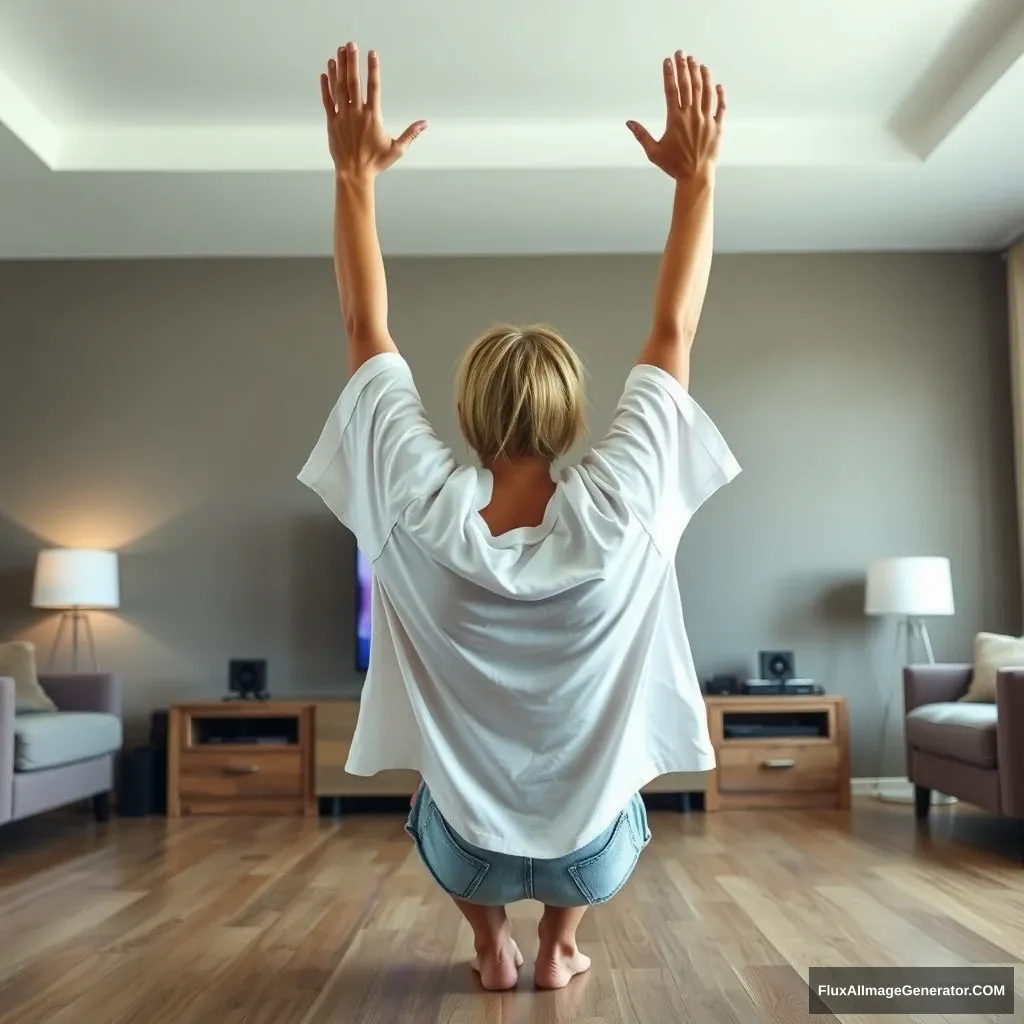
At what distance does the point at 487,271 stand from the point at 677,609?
4.40 metres

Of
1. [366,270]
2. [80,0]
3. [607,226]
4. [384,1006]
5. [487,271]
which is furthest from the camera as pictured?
[487,271]

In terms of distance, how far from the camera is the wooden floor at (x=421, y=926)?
2.03m

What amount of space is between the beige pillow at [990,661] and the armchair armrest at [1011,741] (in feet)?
2.74

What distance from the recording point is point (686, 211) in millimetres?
1547

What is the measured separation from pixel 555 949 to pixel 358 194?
1.36 m

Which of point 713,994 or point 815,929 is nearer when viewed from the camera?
point 713,994

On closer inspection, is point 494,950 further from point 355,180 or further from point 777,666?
point 777,666

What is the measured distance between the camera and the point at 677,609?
1612mm

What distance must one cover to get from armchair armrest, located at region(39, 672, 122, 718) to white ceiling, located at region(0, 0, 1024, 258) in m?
2.13

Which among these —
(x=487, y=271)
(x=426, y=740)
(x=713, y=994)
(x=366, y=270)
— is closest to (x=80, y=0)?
(x=487, y=271)

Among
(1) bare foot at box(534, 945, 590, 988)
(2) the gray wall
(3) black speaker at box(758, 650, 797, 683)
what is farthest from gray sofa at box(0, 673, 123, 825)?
(3) black speaker at box(758, 650, 797, 683)

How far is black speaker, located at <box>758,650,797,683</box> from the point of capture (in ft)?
17.0

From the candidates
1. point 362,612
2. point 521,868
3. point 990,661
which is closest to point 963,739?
point 990,661

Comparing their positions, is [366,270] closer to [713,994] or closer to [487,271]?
[713,994]
